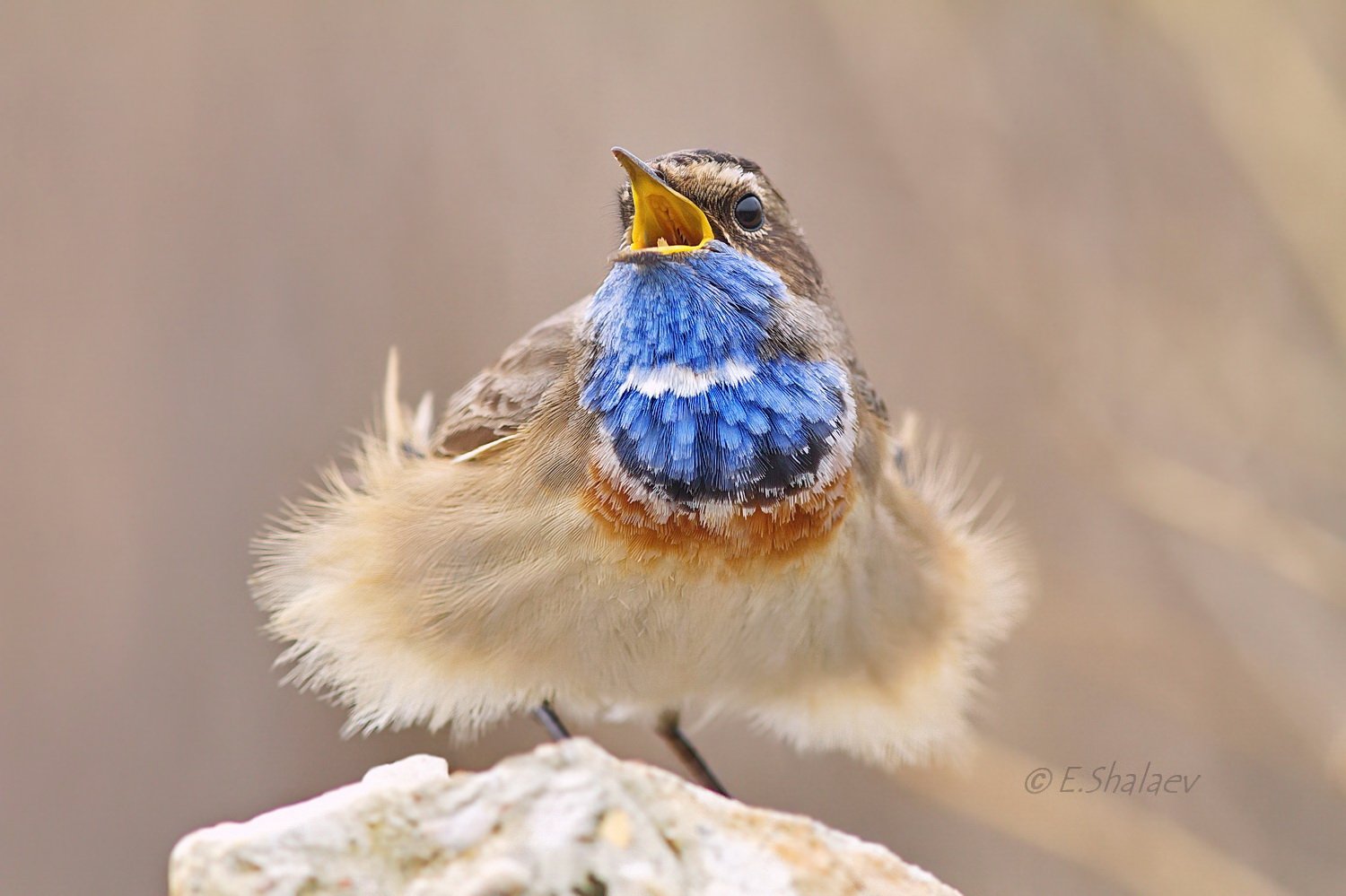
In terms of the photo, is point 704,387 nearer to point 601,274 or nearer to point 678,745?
point 678,745

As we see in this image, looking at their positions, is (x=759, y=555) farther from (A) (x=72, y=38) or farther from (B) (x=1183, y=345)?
(A) (x=72, y=38)

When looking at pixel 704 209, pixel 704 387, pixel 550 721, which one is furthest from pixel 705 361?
pixel 550 721

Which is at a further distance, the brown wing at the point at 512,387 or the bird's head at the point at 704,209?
the brown wing at the point at 512,387

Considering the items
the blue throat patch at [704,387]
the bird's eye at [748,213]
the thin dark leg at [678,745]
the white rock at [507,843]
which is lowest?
the thin dark leg at [678,745]

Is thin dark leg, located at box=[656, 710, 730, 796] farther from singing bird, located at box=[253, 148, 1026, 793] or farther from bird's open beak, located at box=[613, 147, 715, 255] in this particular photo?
bird's open beak, located at box=[613, 147, 715, 255]

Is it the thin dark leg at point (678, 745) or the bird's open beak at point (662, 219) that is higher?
the bird's open beak at point (662, 219)

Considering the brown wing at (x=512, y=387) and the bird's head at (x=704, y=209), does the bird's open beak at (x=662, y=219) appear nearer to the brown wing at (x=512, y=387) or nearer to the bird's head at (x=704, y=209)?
the bird's head at (x=704, y=209)

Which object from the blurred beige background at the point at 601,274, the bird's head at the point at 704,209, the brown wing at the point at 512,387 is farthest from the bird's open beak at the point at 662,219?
the blurred beige background at the point at 601,274
